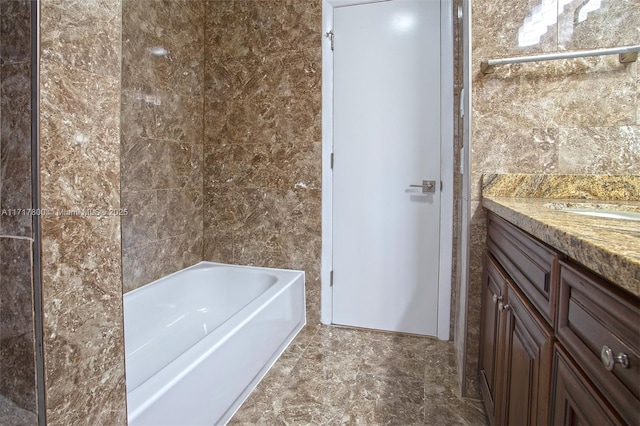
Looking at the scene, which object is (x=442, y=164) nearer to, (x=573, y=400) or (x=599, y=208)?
(x=599, y=208)

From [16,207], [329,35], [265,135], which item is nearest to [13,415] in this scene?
[16,207]

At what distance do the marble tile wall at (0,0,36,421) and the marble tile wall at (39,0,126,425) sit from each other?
0.03 metres

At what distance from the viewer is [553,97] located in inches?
55.2

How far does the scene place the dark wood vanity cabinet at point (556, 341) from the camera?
45cm

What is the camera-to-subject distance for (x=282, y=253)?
2.39 m

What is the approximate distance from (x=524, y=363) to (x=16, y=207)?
1.17 meters

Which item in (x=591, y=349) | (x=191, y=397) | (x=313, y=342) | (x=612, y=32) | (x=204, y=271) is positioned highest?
(x=612, y=32)

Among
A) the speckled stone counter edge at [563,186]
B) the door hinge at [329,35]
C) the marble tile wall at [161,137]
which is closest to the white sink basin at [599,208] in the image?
the speckled stone counter edge at [563,186]

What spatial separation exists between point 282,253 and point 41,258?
174 centimetres

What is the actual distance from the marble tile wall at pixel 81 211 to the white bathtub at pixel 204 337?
0.26 meters

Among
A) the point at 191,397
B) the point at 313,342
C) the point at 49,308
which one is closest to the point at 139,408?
the point at 191,397

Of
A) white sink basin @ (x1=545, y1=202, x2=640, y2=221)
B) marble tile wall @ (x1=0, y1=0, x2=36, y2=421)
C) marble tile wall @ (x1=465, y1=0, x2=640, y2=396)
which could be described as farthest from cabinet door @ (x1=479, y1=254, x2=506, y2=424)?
marble tile wall @ (x1=0, y1=0, x2=36, y2=421)

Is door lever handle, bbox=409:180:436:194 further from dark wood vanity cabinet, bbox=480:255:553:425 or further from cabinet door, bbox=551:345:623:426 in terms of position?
cabinet door, bbox=551:345:623:426

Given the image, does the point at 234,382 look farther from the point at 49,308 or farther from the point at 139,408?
the point at 49,308
